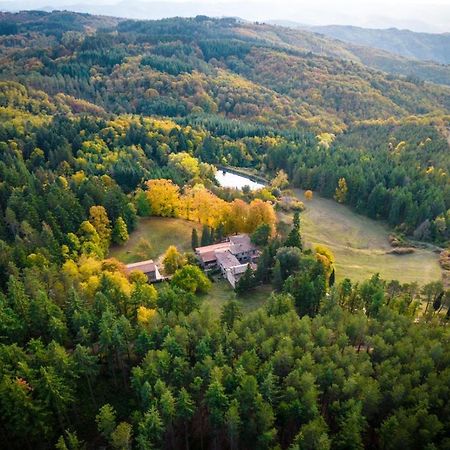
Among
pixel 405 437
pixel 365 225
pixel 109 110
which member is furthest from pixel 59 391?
pixel 109 110

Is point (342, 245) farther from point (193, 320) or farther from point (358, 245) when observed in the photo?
point (193, 320)

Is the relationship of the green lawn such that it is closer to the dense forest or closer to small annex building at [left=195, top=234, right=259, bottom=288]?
the dense forest

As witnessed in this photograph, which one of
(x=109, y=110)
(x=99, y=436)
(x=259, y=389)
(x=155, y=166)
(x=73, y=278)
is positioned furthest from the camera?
(x=109, y=110)

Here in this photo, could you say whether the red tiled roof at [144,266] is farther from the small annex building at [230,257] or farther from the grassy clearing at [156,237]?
the small annex building at [230,257]

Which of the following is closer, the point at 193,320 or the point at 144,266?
the point at 193,320

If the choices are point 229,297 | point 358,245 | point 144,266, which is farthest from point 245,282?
point 358,245

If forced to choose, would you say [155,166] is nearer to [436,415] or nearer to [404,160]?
[404,160]

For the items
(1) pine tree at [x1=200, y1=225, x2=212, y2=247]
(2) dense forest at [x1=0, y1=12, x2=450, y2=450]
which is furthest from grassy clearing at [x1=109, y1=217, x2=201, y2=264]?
(1) pine tree at [x1=200, y1=225, x2=212, y2=247]
